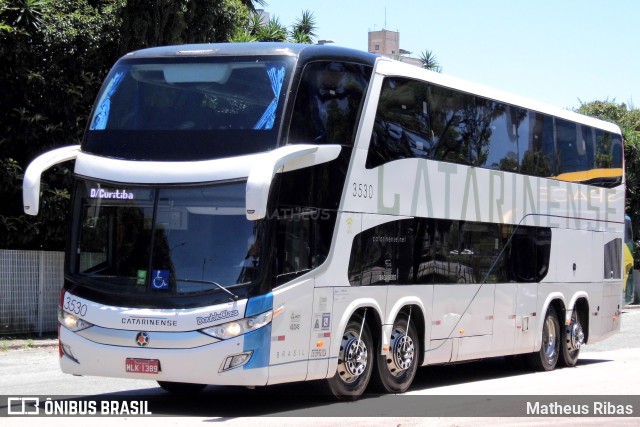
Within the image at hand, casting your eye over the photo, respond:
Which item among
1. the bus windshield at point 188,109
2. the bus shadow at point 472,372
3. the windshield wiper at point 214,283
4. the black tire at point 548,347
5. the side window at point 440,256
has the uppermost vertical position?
the bus windshield at point 188,109

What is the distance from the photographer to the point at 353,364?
12.6 metres

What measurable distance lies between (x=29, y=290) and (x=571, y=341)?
1198 cm

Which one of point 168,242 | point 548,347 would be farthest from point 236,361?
point 548,347

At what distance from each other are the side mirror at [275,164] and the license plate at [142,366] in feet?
6.50

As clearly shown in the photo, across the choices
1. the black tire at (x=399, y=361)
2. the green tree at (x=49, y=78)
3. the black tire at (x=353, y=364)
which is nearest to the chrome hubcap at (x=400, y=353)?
the black tire at (x=399, y=361)

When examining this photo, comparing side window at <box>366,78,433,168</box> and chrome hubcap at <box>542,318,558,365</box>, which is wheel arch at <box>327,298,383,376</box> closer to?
side window at <box>366,78,433,168</box>

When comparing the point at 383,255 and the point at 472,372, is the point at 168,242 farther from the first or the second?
the point at 472,372

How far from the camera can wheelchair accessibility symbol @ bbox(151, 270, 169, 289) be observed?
11016 millimetres

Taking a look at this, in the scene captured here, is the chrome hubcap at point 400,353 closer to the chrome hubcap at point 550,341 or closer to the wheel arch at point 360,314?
the wheel arch at point 360,314

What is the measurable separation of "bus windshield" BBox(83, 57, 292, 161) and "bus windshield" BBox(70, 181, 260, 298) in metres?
0.49

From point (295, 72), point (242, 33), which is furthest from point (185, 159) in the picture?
point (242, 33)

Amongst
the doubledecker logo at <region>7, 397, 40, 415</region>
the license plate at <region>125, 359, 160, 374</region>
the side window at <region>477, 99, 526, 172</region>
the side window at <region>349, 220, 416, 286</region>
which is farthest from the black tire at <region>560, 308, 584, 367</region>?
the doubledecker logo at <region>7, 397, 40, 415</region>

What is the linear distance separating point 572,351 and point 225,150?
10228 millimetres

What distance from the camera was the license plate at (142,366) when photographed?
35.5 ft
